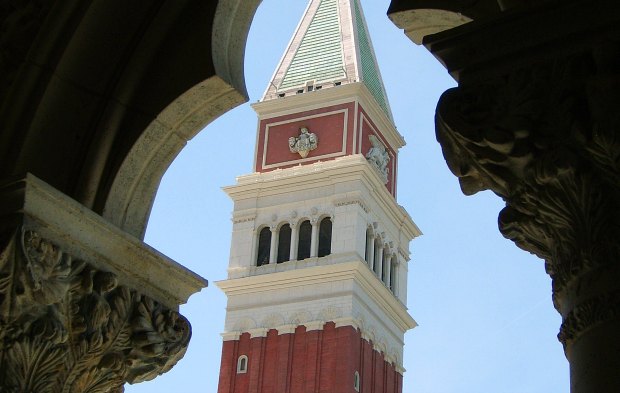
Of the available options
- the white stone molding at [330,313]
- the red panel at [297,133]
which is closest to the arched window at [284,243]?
the red panel at [297,133]

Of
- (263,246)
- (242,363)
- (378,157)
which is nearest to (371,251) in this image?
(378,157)

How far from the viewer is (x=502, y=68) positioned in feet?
9.21

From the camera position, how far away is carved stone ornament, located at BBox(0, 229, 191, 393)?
3.50 m

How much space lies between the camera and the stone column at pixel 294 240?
1587 inches

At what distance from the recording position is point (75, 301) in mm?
3633

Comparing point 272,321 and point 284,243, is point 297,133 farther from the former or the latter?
point 272,321

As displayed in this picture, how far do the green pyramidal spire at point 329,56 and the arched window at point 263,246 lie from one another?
220 inches

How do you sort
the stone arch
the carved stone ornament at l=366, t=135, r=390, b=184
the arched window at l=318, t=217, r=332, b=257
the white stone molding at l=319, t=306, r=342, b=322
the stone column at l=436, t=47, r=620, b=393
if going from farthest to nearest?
the carved stone ornament at l=366, t=135, r=390, b=184, the arched window at l=318, t=217, r=332, b=257, the white stone molding at l=319, t=306, r=342, b=322, the stone arch, the stone column at l=436, t=47, r=620, b=393

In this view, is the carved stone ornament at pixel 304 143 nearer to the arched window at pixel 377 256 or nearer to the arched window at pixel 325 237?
the arched window at pixel 325 237

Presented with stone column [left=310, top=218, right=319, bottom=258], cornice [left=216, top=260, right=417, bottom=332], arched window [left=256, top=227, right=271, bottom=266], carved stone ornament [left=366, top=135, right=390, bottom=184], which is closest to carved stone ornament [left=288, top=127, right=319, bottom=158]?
carved stone ornament [left=366, top=135, right=390, bottom=184]

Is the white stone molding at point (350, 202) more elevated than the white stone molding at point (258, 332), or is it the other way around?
the white stone molding at point (350, 202)

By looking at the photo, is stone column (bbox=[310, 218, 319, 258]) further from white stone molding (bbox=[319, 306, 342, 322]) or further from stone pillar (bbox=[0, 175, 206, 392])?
stone pillar (bbox=[0, 175, 206, 392])

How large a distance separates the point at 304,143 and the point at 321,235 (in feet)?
12.7

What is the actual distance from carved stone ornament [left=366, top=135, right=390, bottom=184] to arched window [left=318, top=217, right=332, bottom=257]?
2951mm
